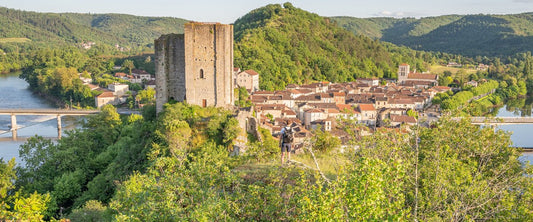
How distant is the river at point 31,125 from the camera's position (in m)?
39.3

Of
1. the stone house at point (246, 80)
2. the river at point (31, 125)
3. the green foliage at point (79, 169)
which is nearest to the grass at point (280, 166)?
the green foliage at point (79, 169)

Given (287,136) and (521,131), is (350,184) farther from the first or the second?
(521,131)

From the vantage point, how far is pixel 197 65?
21266mm

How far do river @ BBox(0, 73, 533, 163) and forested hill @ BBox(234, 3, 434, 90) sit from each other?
88.6 feet

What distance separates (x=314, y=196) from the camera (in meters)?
6.09

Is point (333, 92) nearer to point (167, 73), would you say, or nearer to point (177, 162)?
point (167, 73)

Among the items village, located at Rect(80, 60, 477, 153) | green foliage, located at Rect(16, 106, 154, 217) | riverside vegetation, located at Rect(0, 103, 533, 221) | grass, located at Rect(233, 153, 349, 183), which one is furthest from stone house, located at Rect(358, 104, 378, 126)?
grass, located at Rect(233, 153, 349, 183)

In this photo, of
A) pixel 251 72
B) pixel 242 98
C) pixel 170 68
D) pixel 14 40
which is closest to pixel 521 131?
pixel 242 98

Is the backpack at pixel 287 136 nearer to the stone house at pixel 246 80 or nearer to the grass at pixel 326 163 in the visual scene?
the grass at pixel 326 163

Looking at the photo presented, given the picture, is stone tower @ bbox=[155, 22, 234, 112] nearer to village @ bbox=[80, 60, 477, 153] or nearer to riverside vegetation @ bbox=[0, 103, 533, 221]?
riverside vegetation @ bbox=[0, 103, 533, 221]

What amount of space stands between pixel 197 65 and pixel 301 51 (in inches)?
2506

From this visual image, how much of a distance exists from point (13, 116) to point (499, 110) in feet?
219

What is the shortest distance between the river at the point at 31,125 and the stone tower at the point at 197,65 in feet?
58.4

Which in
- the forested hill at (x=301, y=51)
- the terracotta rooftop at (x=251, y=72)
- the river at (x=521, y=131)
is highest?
the forested hill at (x=301, y=51)
